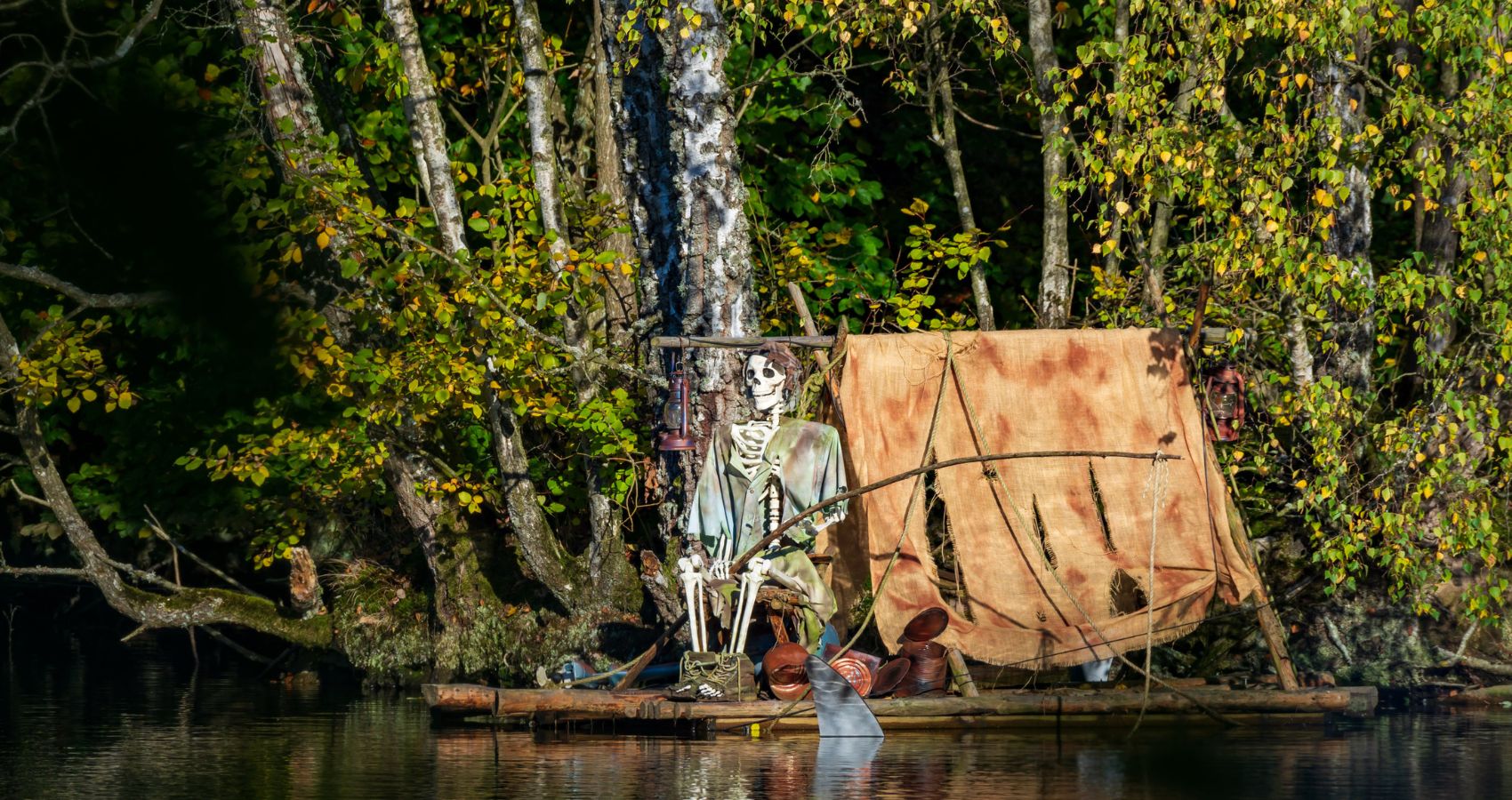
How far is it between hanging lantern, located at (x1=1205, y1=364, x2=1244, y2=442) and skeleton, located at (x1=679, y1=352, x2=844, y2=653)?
9.12 feet

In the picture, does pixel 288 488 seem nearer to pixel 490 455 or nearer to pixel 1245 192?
pixel 490 455

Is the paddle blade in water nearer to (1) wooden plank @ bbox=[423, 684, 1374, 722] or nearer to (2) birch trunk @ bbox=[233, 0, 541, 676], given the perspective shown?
(1) wooden plank @ bbox=[423, 684, 1374, 722]

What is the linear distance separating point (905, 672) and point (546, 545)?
4365 mm

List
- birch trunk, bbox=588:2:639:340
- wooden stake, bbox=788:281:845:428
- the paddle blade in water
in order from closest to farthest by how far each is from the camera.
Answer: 1. the paddle blade in water
2. wooden stake, bbox=788:281:845:428
3. birch trunk, bbox=588:2:639:340

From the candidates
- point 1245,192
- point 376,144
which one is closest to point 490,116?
point 376,144

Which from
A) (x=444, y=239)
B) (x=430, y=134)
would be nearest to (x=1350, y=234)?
(x=444, y=239)

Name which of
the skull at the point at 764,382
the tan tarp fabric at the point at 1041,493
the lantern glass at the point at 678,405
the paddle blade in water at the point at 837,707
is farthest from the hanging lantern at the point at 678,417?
the paddle blade in water at the point at 837,707

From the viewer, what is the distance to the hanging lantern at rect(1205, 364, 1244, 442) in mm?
11062

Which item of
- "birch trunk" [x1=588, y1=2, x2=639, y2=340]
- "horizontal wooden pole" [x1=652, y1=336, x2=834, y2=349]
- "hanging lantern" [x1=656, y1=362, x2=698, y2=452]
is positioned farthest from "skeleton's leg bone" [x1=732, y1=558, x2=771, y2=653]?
"birch trunk" [x1=588, y1=2, x2=639, y2=340]

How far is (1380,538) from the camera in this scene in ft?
40.3

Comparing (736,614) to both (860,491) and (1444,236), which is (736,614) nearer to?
(860,491)

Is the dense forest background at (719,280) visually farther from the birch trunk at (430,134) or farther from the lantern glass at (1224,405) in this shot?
the lantern glass at (1224,405)

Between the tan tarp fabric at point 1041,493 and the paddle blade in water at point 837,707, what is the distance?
2.46ft

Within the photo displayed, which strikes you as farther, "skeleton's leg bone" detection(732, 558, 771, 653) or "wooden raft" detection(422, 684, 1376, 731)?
"skeleton's leg bone" detection(732, 558, 771, 653)
